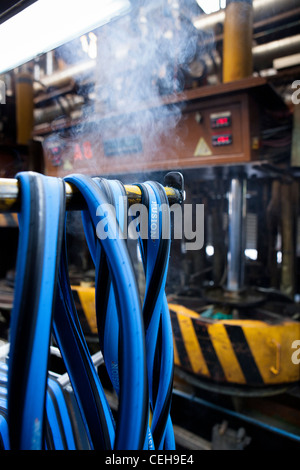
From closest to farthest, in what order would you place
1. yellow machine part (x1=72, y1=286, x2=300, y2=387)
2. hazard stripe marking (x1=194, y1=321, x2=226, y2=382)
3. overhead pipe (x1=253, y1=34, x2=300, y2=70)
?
yellow machine part (x1=72, y1=286, x2=300, y2=387)
hazard stripe marking (x1=194, y1=321, x2=226, y2=382)
overhead pipe (x1=253, y1=34, x2=300, y2=70)

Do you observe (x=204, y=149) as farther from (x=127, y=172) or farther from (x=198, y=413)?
(x=198, y=413)

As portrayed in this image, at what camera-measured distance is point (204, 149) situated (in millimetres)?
2016

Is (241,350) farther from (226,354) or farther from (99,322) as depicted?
(99,322)

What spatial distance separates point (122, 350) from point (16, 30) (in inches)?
46.6

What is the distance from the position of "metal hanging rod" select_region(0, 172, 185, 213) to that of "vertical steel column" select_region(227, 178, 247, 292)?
151cm

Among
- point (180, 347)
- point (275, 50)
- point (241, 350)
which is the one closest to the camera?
point (241, 350)

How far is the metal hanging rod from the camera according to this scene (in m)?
0.35

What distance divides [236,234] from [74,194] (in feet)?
5.88

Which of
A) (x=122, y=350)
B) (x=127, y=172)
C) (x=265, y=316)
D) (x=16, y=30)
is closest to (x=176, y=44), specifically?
(x=127, y=172)

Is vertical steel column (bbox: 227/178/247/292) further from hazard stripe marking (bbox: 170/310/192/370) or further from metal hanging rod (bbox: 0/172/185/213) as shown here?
metal hanging rod (bbox: 0/172/185/213)

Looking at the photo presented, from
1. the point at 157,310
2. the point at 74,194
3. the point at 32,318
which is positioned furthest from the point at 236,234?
the point at 32,318

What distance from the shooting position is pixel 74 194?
43 cm

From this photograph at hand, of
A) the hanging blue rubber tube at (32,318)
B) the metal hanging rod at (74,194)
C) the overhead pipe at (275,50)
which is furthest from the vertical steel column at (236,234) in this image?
the hanging blue rubber tube at (32,318)

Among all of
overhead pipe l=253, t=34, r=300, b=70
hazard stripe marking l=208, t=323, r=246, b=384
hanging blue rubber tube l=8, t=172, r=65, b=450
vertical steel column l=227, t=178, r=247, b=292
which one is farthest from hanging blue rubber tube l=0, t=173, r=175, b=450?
overhead pipe l=253, t=34, r=300, b=70
